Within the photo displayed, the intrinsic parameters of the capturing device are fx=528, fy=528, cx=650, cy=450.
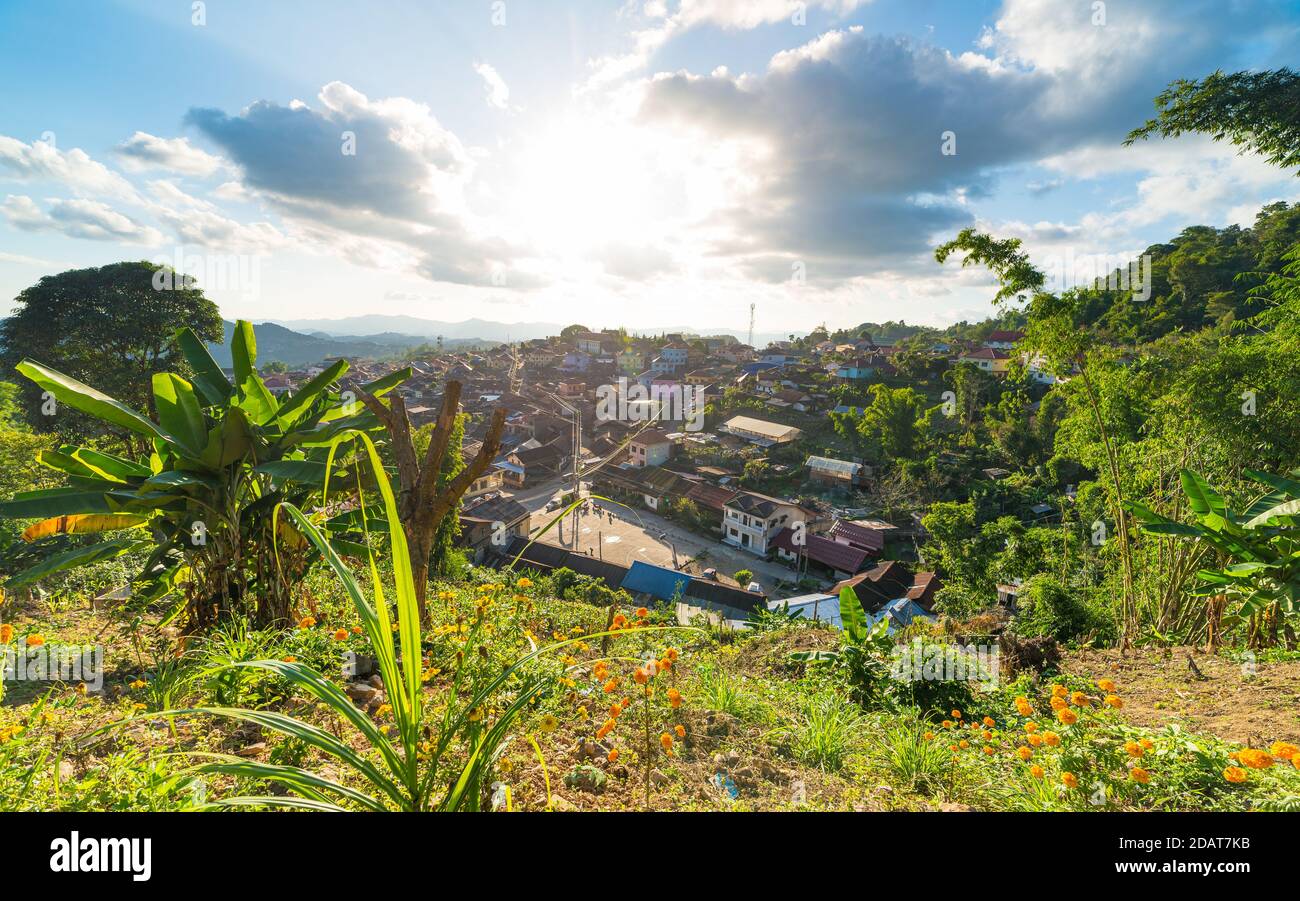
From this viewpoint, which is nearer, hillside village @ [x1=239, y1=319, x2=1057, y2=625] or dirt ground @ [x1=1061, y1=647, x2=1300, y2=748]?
A: dirt ground @ [x1=1061, y1=647, x2=1300, y2=748]

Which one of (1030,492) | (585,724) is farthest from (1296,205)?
(585,724)

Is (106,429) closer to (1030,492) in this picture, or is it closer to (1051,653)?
(1051,653)

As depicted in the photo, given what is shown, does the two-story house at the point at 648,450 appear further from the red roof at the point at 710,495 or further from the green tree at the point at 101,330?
the green tree at the point at 101,330

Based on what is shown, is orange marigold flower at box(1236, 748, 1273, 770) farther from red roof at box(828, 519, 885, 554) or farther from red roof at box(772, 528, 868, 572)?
red roof at box(828, 519, 885, 554)

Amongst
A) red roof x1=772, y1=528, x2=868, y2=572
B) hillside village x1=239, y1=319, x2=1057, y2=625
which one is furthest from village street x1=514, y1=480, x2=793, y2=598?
red roof x1=772, y1=528, x2=868, y2=572
